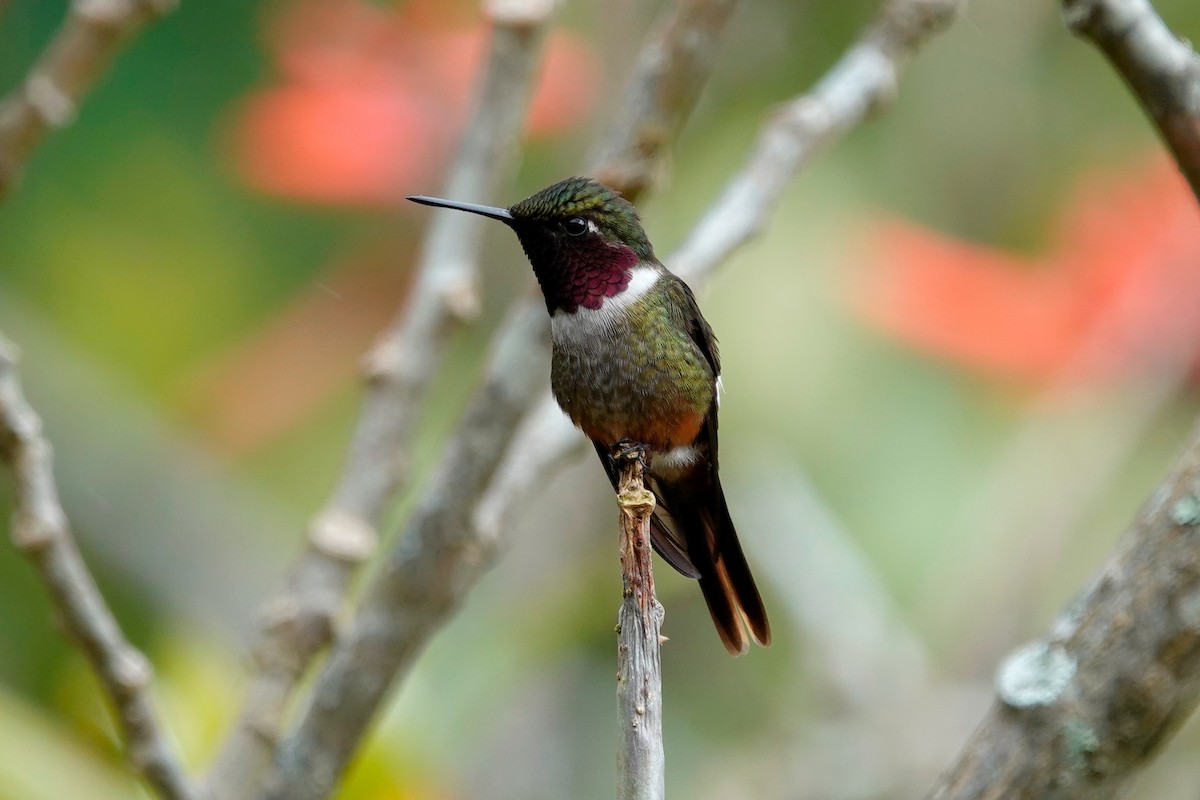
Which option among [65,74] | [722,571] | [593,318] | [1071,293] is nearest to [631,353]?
[593,318]

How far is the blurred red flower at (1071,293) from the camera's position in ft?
12.3

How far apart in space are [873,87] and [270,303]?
113 inches

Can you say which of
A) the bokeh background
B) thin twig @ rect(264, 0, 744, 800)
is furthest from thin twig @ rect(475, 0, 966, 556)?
the bokeh background

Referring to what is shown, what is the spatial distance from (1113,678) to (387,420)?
3.56ft

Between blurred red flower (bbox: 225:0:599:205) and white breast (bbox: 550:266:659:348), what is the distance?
214cm

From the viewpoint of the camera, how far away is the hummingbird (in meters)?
1.82

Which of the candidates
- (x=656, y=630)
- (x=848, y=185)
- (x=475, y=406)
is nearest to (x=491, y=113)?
(x=475, y=406)

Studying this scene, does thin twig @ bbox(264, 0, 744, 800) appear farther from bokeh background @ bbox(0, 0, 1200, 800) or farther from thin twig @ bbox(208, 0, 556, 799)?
bokeh background @ bbox(0, 0, 1200, 800)

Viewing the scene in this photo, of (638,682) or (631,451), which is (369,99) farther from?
(638,682)

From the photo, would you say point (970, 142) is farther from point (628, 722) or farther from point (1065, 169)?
point (628, 722)

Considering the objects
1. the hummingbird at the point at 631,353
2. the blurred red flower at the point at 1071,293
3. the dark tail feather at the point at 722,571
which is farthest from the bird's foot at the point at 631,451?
the blurred red flower at the point at 1071,293

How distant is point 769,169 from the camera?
2.00m

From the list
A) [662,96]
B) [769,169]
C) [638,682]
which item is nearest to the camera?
[638,682]

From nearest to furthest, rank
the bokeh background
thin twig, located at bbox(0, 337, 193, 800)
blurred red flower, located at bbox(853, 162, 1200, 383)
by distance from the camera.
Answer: thin twig, located at bbox(0, 337, 193, 800)
the bokeh background
blurred red flower, located at bbox(853, 162, 1200, 383)
